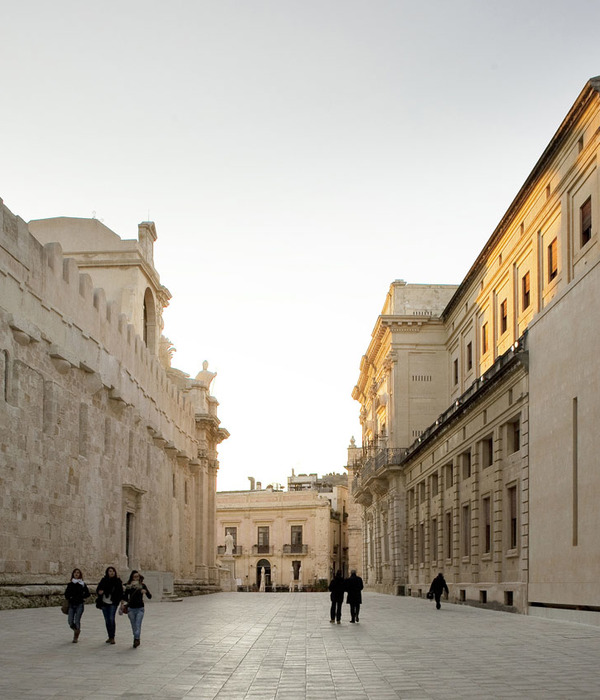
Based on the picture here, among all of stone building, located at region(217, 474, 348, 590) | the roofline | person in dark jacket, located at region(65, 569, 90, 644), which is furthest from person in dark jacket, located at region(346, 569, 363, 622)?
stone building, located at region(217, 474, 348, 590)

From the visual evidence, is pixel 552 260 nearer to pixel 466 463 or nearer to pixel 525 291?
pixel 525 291

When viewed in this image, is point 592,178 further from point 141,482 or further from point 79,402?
point 141,482

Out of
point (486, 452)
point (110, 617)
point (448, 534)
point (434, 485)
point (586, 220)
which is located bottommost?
point (448, 534)

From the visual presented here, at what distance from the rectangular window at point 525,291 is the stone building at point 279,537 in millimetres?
53080

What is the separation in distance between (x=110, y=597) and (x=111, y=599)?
0.14 feet

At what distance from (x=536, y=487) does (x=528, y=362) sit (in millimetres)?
3212

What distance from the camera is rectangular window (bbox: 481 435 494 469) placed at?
99.1 feet

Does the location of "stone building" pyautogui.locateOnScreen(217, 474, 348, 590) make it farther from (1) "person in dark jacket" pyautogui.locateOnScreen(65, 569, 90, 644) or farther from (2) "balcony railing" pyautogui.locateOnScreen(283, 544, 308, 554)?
(1) "person in dark jacket" pyautogui.locateOnScreen(65, 569, 90, 644)

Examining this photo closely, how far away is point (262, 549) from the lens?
83.7 metres

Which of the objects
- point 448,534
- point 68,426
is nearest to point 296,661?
point 68,426

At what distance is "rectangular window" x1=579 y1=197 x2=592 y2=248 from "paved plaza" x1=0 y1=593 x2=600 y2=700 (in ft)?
33.4

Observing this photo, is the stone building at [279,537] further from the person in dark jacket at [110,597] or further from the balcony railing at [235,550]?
the person in dark jacket at [110,597]

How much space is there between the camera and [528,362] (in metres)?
24.8

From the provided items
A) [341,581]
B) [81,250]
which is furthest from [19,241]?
[81,250]
